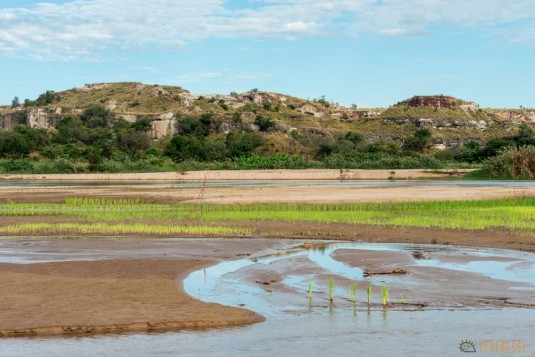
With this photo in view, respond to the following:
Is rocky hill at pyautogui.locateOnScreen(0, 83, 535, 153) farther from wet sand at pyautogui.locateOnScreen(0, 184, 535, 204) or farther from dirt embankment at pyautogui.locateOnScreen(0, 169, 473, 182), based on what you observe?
wet sand at pyautogui.locateOnScreen(0, 184, 535, 204)

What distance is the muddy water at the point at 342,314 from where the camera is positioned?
1033 cm

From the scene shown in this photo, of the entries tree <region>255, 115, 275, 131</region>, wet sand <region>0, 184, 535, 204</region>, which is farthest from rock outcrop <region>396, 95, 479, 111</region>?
wet sand <region>0, 184, 535, 204</region>

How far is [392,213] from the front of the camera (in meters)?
31.0

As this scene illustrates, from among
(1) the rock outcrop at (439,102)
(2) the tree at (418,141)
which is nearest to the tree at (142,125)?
(2) the tree at (418,141)

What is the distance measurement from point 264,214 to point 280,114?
102 meters

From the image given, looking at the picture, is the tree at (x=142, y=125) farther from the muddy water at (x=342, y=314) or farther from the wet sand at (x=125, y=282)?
the muddy water at (x=342, y=314)

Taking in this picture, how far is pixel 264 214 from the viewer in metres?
30.5

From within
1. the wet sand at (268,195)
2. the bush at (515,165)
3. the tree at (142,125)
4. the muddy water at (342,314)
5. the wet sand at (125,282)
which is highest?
the tree at (142,125)

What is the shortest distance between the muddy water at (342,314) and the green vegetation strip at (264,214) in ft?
25.1

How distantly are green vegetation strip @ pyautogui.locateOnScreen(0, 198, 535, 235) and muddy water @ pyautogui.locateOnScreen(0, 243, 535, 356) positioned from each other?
765cm

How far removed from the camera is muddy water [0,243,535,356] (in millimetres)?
10328

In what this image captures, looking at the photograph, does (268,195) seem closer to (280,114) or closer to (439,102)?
(280,114)

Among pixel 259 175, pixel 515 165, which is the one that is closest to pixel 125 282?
pixel 515 165

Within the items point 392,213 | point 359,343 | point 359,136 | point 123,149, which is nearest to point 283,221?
point 392,213
